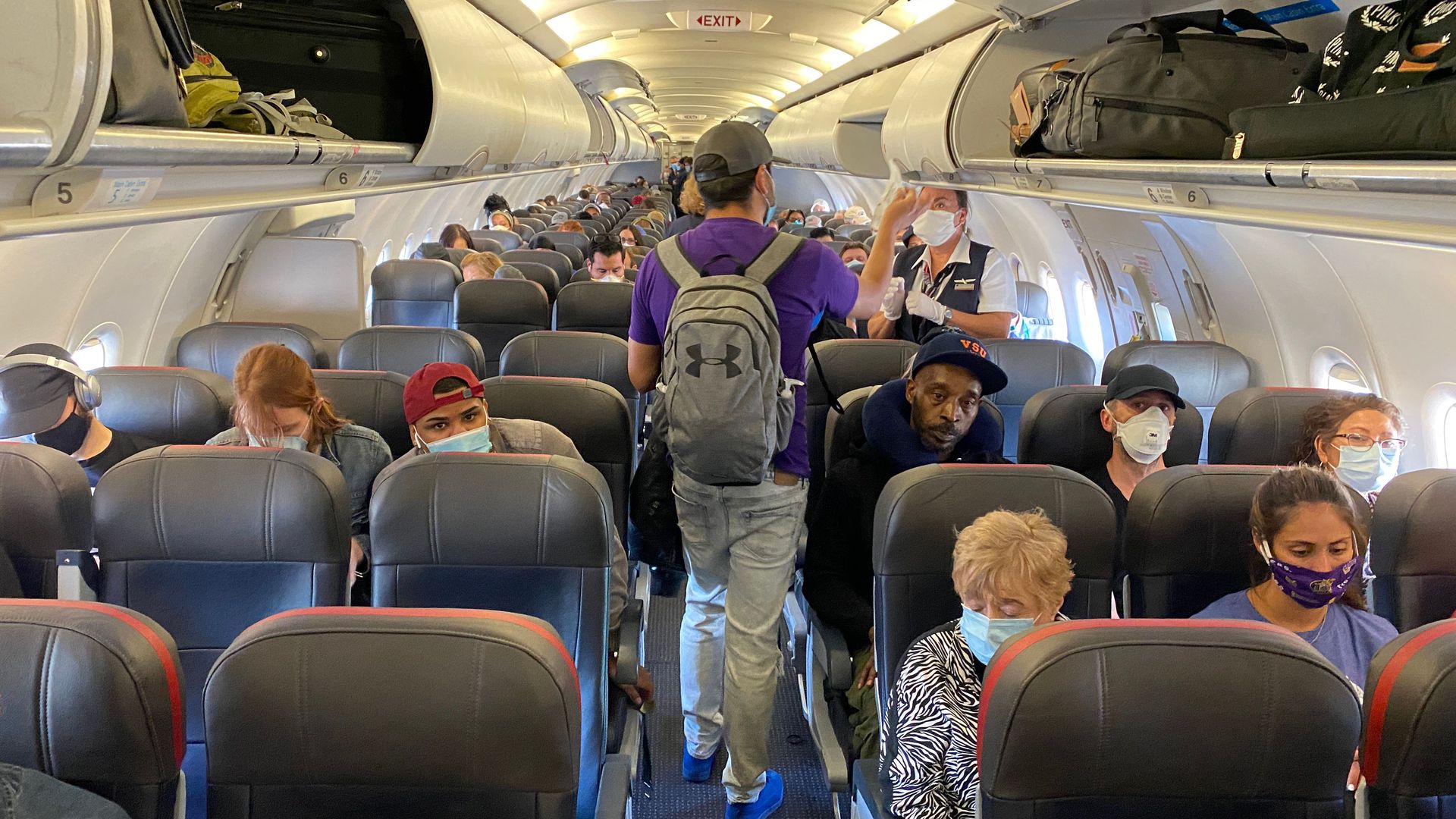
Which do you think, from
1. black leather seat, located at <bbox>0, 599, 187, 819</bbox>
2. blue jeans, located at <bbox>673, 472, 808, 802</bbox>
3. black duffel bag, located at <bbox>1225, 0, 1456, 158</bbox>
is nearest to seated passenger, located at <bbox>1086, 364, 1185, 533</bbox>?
black duffel bag, located at <bbox>1225, 0, 1456, 158</bbox>

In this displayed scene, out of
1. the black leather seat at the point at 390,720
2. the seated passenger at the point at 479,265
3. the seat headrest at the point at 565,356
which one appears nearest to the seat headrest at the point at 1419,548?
the black leather seat at the point at 390,720

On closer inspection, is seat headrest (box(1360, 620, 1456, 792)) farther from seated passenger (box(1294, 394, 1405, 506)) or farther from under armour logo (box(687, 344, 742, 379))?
seated passenger (box(1294, 394, 1405, 506))

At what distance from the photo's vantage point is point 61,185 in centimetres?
291

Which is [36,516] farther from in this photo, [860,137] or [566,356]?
[860,137]

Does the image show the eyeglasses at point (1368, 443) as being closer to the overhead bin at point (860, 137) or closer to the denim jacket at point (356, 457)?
the denim jacket at point (356, 457)

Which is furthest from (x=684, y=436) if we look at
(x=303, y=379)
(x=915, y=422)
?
(x=303, y=379)

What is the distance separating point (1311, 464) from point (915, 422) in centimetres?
136

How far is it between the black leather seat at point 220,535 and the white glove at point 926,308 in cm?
315

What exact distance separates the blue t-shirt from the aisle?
1572 mm

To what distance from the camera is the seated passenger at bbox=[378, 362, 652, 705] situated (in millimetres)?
3500

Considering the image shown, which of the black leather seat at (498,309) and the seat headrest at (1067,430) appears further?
the black leather seat at (498,309)

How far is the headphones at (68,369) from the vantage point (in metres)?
3.80

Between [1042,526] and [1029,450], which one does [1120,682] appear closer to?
[1042,526]

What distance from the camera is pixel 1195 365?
5.31 m
